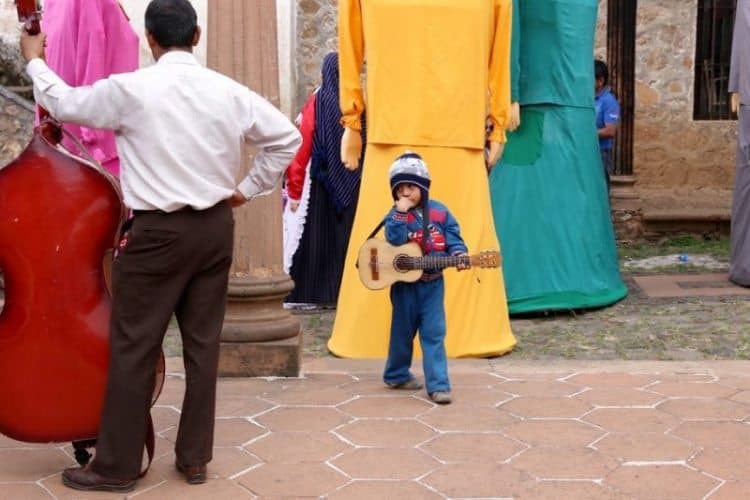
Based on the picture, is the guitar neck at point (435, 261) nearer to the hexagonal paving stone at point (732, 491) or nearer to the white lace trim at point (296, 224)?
the hexagonal paving stone at point (732, 491)

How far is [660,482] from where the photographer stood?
3.62 meters

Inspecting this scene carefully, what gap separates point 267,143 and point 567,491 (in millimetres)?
1397

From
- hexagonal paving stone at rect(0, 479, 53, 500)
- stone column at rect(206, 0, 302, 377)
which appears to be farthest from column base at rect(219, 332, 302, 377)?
hexagonal paving stone at rect(0, 479, 53, 500)

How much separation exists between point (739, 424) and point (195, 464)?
198cm

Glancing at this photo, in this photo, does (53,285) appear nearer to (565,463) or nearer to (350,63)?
(565,463)

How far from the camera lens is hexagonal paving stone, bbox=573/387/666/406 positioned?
4570 millimetres

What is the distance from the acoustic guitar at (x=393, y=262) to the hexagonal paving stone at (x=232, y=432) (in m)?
0.77

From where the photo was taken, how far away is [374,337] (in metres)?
5.61

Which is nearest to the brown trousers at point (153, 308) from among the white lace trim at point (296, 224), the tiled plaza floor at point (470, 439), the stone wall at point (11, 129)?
the tiled plaza floor at point (470, 439)

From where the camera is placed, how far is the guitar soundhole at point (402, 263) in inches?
182

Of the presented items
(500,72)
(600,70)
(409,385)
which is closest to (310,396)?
(409,385)

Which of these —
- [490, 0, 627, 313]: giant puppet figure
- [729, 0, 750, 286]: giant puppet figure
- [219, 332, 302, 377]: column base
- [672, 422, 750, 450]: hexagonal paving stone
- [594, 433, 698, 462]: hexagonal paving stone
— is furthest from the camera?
[729, 0, 750, 286]: giant puppet figure

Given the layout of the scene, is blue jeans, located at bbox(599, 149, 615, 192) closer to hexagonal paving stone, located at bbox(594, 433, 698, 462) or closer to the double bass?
hexagonal paving stone, located at bbox(594, 433, 698, 462)

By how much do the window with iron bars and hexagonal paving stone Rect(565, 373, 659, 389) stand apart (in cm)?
804
